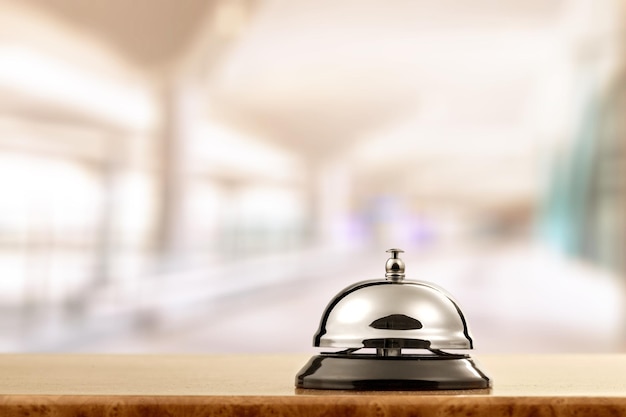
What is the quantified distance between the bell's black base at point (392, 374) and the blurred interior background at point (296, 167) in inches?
95.6

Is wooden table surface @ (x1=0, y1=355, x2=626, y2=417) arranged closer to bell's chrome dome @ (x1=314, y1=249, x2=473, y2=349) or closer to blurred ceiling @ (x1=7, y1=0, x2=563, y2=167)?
bell's chrome dome @ (x1=314, y1=249, x2=473, y2=349)

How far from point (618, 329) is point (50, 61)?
6.76 ft

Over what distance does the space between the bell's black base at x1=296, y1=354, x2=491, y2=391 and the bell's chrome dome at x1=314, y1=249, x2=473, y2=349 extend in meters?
0.01

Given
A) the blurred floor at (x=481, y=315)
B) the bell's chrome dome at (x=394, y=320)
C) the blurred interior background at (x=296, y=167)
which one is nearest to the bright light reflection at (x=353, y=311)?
the bell's chrome dome at (x=394, y=320)

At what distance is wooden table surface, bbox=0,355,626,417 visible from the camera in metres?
0.63

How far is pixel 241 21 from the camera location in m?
3.32

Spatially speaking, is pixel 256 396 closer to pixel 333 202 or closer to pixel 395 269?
pixel 395 269

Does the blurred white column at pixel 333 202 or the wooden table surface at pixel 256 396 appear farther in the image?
the blurred white column at pixel 333 202

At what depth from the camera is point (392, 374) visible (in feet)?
2.24

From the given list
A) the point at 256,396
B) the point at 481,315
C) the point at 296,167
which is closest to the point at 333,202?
the point at 296,167

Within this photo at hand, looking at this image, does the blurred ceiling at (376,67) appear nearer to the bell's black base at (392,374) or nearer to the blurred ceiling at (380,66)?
the blurred ceiling at (380,66)

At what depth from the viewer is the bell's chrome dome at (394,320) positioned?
0.72 m

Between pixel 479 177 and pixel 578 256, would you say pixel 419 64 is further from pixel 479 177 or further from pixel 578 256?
pixel 578 256

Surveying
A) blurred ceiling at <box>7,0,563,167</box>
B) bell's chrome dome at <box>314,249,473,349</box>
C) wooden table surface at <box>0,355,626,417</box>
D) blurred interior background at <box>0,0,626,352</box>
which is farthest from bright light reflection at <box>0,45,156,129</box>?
bell's chrome dome at <box>314,249,473,349</box>
